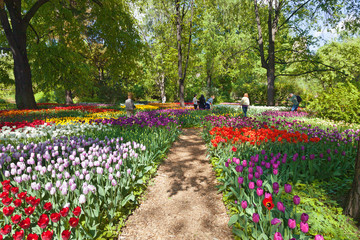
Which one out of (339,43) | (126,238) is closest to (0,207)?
(126,238)

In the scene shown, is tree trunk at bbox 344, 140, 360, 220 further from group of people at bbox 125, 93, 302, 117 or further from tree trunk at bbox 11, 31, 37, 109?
tree trunk at bbox 11, 31, 37, 109

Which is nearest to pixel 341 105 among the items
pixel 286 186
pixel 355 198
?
pixel 355 198

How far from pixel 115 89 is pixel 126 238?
83.3ft

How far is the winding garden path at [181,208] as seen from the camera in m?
2.54

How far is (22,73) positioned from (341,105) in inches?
658

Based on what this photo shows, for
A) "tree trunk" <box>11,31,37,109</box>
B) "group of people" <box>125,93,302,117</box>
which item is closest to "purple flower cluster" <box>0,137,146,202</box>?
"group of people" <box>125,93,302,117</box>

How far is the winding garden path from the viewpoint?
254cm

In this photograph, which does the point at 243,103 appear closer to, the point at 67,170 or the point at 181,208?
the point at 181,208

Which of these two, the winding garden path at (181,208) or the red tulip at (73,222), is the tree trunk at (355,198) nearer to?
the winding garden path at (181,208)

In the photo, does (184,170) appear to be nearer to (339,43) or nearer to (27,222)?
(27,222)

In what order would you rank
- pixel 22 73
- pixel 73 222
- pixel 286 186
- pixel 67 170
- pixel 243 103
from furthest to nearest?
pixel 22 73 < pixel 243 103 < pixel 67 170 < pixel 286 186 < pixel 73 222

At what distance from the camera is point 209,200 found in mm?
3320

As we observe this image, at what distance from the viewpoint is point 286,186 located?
2.02m

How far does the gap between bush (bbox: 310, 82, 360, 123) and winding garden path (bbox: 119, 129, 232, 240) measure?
708cm
